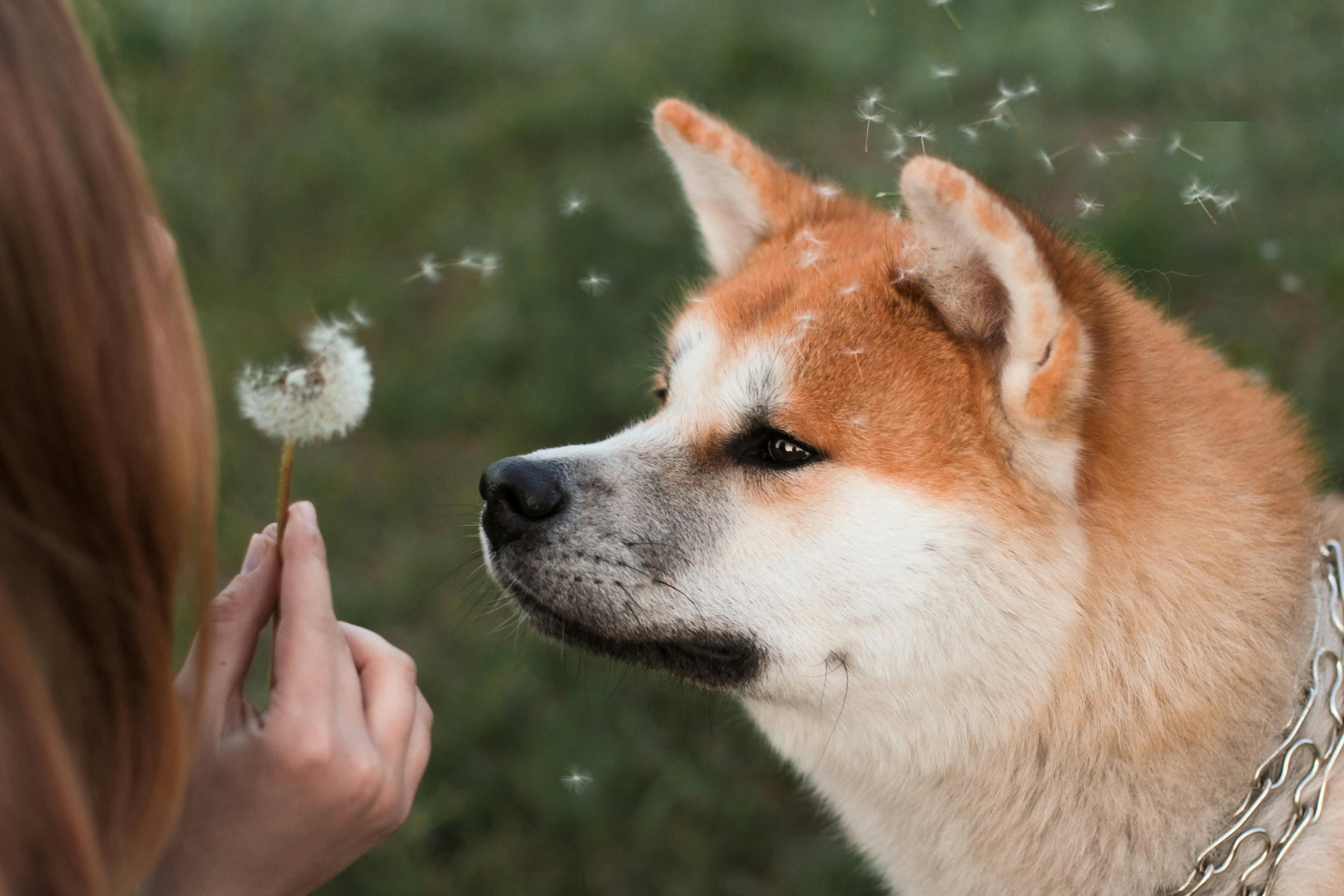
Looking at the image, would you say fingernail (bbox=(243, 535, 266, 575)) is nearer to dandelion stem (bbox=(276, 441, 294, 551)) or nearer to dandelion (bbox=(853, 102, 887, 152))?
dandelion stem (bbox=(276, 441, 294, 551))

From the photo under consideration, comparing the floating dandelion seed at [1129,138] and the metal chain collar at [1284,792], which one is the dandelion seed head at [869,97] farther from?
the metal chain collar at [1284,792]

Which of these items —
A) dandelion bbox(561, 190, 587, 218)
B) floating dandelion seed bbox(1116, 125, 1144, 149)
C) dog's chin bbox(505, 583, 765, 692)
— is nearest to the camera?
dog's chin bbox(505, 583, 765, 692)

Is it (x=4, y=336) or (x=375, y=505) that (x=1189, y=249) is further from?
(x=4, y=336)

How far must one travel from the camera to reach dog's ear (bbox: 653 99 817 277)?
2.82 m

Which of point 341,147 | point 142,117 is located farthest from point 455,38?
point 142,117

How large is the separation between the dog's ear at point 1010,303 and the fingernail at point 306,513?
120cm

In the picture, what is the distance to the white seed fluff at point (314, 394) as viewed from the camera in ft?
5.69

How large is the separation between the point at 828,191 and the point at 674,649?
4.28ft

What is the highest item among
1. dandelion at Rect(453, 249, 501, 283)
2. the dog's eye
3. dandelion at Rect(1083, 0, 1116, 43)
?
dandelion at Rect(1083, 0, 1116, 43)

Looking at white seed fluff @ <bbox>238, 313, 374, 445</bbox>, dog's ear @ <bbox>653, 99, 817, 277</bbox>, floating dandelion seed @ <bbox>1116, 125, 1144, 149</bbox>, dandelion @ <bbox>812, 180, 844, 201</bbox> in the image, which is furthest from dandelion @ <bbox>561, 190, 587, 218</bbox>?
white seed fluff @ <bbox>238, 313, 374, 445</bbox>

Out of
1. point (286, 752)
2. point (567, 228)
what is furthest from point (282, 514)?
point (567, 228)

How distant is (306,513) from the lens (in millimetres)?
1839

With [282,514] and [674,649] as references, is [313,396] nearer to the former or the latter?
[282,514]

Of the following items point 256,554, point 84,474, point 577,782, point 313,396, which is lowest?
point 577,782
